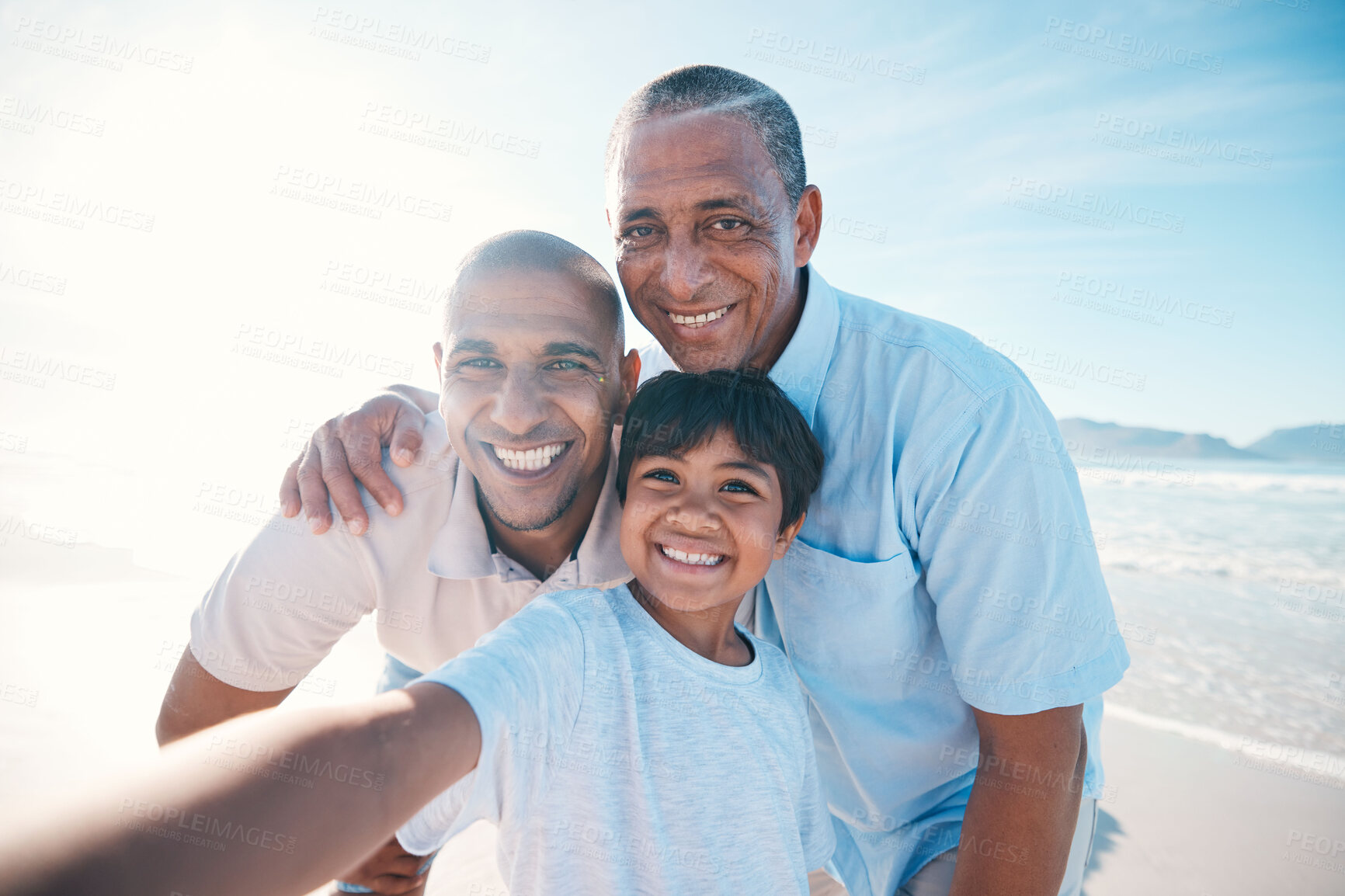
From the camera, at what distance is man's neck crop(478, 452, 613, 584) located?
2.45 metres

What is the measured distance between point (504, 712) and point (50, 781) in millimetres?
3308

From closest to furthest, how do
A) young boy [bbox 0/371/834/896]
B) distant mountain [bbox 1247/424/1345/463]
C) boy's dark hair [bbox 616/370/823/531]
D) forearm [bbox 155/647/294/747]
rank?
1. young boy [bbox 0/371/834/896]
2. boy's dark hair [bbox 616/370/823/531]
3. forearm [bbox 155/647/294/747]
4. distant mountain [bbox 1247/424/1345/463]

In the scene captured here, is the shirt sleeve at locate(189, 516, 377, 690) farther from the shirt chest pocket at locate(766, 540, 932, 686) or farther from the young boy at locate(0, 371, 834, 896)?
the shirt chest pocket at locate(766, 540, 932, 686)

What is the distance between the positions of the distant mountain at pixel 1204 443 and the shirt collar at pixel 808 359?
61.5 feet

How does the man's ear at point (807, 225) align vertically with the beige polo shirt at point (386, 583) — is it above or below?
above

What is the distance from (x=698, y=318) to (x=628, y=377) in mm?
400

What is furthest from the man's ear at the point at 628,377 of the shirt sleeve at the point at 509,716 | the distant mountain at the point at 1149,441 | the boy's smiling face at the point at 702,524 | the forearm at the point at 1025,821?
the distant mountain at the point at 1149,441

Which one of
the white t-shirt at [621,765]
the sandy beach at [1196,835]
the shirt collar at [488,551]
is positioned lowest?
the sandy beach at [1196,835]

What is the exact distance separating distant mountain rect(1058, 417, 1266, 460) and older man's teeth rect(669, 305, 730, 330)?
21.4m

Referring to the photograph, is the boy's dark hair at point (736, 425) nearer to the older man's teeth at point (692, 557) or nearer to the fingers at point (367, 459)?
the older man's teeth at point (692, 557)

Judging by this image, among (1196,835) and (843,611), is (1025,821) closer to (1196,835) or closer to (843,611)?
(843,611)

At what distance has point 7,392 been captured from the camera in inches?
356

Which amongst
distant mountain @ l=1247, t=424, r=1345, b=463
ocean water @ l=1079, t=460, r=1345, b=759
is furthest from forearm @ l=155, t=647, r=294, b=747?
distant mountain @ l=1247, t=424, r=1345, b=463

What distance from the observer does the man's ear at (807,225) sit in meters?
2.46
